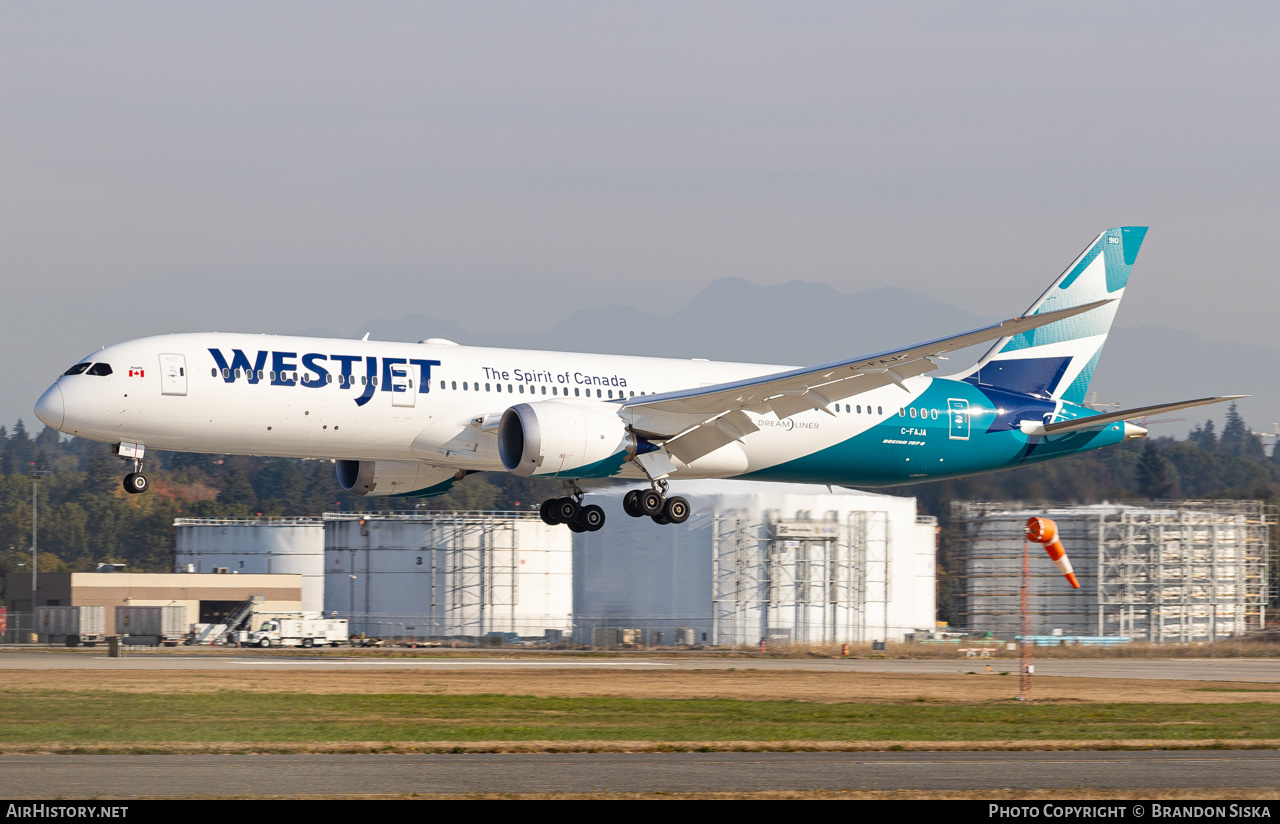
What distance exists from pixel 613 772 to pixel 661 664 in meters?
36.3

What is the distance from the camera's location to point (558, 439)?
3659 centimetres

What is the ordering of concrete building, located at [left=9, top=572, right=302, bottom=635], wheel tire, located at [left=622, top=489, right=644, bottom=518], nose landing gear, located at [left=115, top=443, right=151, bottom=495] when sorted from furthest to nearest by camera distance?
concrete building, located at [left=9, top=572, right=302, bottom=635]
wheel tire, located at [left=622, top=489, right=644, bottom=518]
nose landing gear, located at [left=115, top=443, right=151, bottom=495]

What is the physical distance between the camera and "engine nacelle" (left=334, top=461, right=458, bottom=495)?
4081cm

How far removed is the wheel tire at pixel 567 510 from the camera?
4182 cm

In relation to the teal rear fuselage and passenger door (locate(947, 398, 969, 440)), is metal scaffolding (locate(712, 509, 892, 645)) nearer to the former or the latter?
the teal rear fuselage

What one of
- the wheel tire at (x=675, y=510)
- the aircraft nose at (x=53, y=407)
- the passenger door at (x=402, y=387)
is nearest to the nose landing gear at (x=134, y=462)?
the aircraft nose at (x=53, y=407)

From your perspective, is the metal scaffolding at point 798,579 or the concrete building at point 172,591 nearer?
the metal scaffolding at point 798,579

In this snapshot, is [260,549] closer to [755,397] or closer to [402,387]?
[402,387]

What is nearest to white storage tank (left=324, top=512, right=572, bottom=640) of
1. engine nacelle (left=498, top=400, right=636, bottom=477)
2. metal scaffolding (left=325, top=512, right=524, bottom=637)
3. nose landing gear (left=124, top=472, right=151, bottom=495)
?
metal scaffolding (left=325, top=512, right=524, bottom=637)

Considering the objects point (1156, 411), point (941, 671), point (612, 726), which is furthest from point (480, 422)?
point (941, 671)

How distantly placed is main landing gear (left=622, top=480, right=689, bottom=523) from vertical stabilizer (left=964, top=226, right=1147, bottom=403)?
10.6m

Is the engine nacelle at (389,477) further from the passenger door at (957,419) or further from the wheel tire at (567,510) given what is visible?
the passenger door at (957,419)

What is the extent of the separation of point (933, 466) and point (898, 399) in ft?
7.67

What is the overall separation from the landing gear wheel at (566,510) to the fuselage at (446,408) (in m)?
2.12
